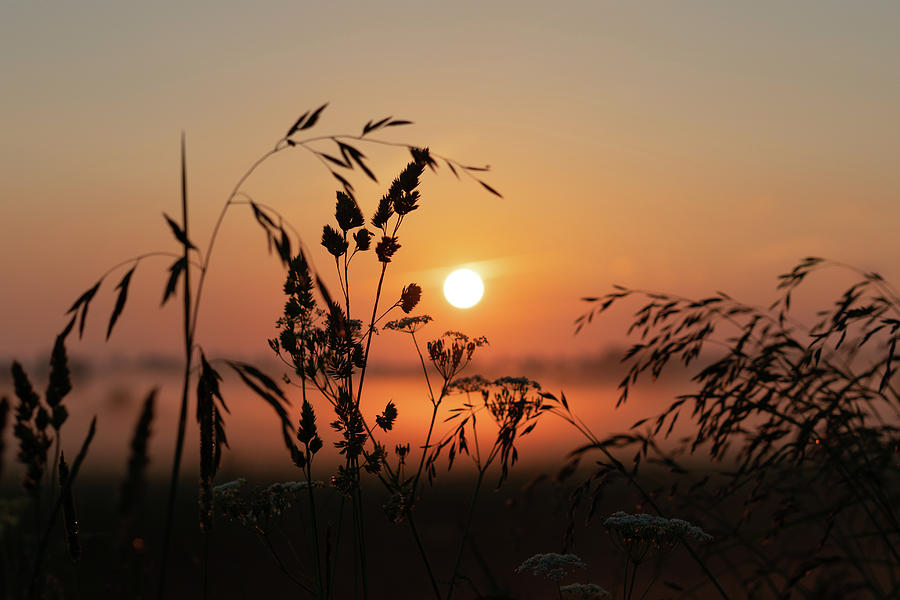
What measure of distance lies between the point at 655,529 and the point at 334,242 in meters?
2.27

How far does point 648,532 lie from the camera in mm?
4238

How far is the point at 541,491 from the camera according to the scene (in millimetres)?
4113

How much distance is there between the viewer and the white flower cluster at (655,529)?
4039mm

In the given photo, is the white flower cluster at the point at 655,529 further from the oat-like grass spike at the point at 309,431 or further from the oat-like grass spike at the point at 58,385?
the oat-like grass spike at the point at 58,385

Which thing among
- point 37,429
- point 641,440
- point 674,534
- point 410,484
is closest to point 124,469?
point 37,429

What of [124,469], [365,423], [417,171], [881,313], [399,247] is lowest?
[365,423]

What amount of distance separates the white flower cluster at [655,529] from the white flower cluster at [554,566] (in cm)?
26

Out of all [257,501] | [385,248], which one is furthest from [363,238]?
[257,501]

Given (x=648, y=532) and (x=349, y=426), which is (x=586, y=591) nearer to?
(x=648, y=532)

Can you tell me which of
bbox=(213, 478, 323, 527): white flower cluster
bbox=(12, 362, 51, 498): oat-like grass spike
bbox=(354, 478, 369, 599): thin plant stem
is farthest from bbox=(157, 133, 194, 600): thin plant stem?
bbox=(213, 478, 323, 527): white flower cluster

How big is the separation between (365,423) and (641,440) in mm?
1584

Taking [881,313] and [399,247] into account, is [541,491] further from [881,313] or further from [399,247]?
[881,313]

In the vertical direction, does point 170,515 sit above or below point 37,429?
below

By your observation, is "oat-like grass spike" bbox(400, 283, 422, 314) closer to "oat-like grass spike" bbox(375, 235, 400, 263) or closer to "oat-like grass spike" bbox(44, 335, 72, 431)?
"oat-like grass spike" bbox(375, 235, 400, 263)
